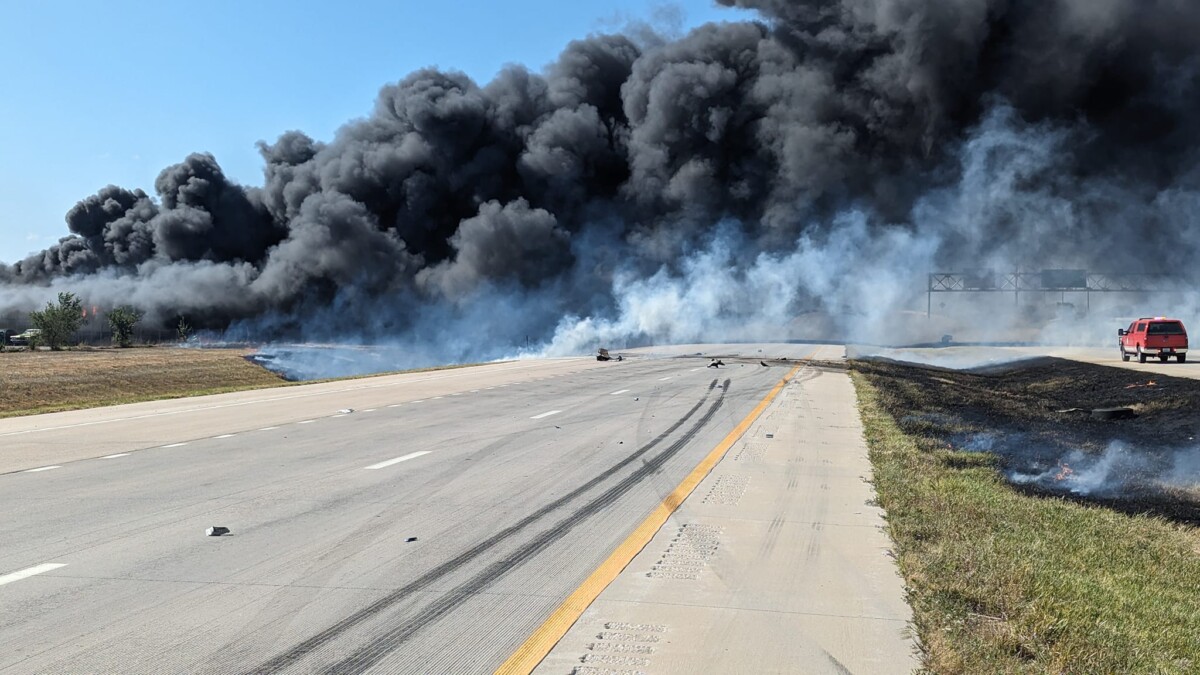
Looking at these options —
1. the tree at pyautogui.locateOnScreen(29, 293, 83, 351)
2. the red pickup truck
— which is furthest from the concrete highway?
the tree at pyautogui.locateOnScreen(29, 293, 83, 351)

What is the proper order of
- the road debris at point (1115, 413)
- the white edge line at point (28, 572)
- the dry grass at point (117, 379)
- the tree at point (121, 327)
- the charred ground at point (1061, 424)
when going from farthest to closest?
1. the tree at point (121, 327)
2. the dry grass at point (117, 379)
3. the road debris at point (1115, 413)
4. the charred ground at point (1061, 424)
5. the white edge line at point (28, 572)

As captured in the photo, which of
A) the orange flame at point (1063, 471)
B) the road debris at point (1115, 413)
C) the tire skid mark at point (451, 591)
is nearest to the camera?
the tire skid mark at point (451, 591)

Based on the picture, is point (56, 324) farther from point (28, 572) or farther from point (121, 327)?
point (28, 572)

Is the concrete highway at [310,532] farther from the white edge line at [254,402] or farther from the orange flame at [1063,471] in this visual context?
the orange flame at [1063,471]

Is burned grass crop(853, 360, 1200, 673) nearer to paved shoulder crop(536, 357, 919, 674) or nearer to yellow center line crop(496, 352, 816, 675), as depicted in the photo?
paved shoulder crop(536, 357, 919, 674)

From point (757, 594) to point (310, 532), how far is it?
3.50 metres

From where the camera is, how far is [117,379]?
1403 inches

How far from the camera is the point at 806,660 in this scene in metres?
4.51

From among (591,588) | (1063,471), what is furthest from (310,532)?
(1063,471)

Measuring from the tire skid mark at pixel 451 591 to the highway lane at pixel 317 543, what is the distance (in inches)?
0.7

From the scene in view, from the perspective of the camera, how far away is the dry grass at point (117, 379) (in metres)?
27.3

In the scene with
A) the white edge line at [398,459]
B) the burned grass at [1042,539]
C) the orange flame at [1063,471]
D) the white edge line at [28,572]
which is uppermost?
the white edge line at [28,572]

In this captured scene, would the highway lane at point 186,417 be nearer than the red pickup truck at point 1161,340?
Yes

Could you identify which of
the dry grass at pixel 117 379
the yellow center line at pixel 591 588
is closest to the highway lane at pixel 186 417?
the dry grass at pixel 117 379
